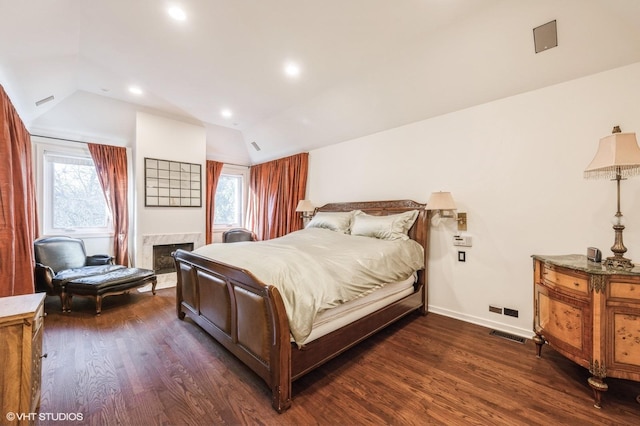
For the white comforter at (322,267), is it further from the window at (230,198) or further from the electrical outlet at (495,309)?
the window at (230,198)

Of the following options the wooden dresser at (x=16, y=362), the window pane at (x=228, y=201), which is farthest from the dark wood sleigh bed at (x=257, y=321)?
the window pane at (x=228, y=201)

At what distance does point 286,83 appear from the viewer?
3352mm

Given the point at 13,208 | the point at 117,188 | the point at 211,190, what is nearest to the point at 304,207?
the point at 211,190

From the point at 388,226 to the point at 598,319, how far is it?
1.89 m

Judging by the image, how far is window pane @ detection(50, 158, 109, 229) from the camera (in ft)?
13.4

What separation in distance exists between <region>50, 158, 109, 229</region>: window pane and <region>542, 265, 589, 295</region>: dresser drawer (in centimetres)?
614

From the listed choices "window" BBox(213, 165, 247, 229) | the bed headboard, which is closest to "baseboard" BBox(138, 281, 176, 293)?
"window" BBox(213, 165, 247, 229)

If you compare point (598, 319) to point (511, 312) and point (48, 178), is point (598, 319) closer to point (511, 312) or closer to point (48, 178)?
point (511, 312)

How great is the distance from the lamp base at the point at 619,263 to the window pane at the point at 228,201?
19.6ft

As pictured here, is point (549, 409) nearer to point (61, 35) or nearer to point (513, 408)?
point (513, 408)

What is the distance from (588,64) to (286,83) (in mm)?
3057

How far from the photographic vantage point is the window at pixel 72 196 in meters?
3.99

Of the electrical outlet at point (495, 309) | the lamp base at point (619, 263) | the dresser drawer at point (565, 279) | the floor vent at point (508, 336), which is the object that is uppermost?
the lamp base at point (619, 263)

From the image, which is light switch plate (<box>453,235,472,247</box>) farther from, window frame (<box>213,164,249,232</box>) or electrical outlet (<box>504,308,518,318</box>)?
window frame (<box>213,164,249,232</box>)
